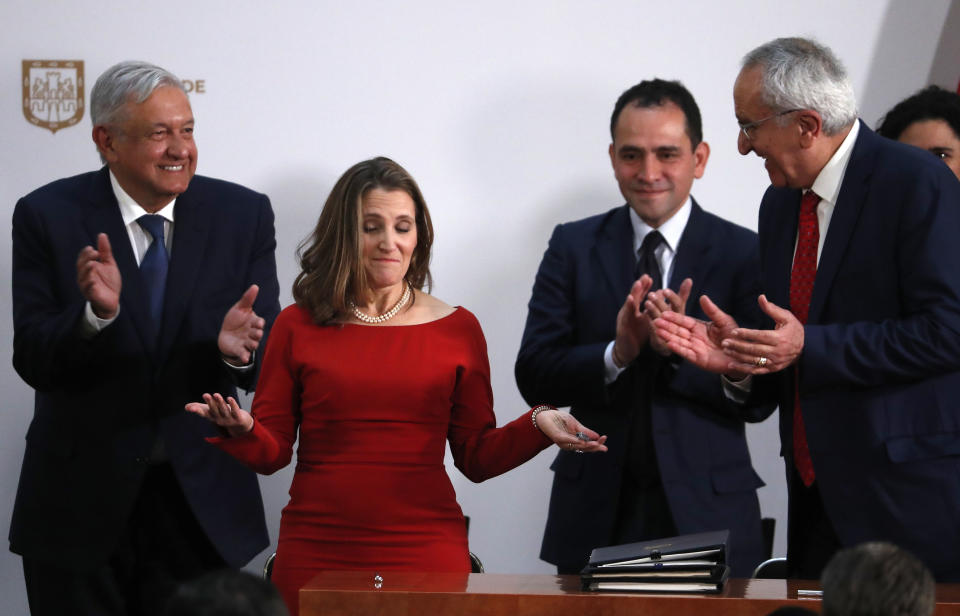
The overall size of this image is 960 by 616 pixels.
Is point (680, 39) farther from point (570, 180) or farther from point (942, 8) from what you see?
point (942, 8)

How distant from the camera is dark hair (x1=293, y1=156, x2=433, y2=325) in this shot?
3008 mm

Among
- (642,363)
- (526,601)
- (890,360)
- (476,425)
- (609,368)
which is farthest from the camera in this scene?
(642,363)

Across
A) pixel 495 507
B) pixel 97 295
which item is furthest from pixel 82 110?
pixel 495 507

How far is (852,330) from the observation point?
2619 millimetres

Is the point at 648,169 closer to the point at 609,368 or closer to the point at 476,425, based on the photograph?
the point at 609,368

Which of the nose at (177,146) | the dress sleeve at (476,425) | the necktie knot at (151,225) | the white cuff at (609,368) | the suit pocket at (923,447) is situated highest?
the nose at (177,146)

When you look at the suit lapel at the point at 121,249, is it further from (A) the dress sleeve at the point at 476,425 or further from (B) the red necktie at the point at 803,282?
(B) the red necktie at the point at 803,282

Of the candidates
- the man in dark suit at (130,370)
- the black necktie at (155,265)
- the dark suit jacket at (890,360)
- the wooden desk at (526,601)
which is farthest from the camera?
the black necktie at (155,265)

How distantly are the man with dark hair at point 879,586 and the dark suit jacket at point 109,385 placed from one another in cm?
211

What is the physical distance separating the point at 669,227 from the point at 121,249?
5.12ft

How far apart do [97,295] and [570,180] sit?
171cm

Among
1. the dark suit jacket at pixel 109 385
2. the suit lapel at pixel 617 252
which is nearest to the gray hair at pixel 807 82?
the suit lapel at pixel 617 252

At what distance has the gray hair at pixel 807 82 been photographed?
2.79m

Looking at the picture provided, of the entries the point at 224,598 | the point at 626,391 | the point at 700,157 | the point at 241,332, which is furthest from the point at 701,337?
the point at 224,598
